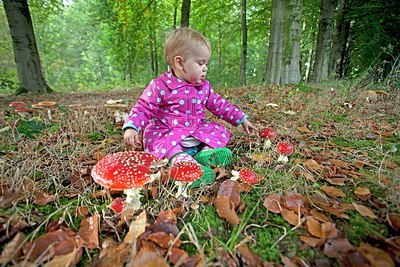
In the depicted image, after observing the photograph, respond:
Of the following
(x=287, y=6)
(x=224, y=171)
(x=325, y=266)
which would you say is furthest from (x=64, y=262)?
(x=287, y=6)

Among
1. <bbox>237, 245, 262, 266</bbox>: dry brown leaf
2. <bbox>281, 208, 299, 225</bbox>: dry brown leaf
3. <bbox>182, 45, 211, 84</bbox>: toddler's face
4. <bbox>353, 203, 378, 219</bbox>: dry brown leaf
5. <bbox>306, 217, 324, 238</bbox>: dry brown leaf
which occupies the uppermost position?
<bbox>182, 45, 211, 84</bbox>: toddler's face

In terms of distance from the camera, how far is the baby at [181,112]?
1834 millimetres

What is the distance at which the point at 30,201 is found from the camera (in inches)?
53.8

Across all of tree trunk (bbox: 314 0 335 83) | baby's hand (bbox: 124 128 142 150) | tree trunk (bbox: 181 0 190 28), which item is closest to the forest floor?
baby's hand (bbox: 124 128 142 150)

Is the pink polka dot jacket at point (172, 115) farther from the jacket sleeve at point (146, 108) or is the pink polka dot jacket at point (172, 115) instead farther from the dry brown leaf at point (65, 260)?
the dry brown leaf at point (65, 260)

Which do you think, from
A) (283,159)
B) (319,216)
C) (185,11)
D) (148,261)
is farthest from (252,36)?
(148,261)

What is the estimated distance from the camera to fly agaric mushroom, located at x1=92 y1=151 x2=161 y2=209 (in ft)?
3.76

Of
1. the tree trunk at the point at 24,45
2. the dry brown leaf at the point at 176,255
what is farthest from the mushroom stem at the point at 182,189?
the tree trunk at the point at 24,45

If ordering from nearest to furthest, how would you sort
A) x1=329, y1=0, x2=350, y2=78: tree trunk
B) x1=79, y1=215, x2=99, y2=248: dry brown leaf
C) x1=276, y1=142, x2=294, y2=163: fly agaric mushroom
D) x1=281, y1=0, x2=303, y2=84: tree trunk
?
x1=79, y1=215, x2=99, y2=248: dry brown leaf → x1=276, y1=142, x2=294, y2=163: fly agaric mushroom → x1=281, y1=0, x2=303, y2=84: tree trunk → x1=329, y1=0, x2=350, y2=78: tree trunk

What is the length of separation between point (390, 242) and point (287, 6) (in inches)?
250

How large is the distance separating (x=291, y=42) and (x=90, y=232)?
634 cm

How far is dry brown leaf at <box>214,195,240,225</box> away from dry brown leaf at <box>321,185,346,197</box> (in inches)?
24.4

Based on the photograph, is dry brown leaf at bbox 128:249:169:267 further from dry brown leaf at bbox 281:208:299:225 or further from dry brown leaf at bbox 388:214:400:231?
dry brown leaf at bbox 388:214:400:231

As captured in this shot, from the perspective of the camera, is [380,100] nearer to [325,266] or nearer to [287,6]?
[287,6]
